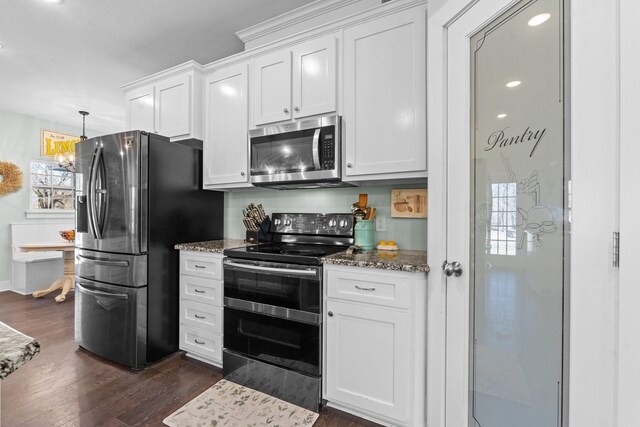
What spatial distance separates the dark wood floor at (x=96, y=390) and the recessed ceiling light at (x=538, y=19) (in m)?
2.08

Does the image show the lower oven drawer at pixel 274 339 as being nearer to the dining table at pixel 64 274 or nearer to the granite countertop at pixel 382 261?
the granite countertop at pixel 382 261

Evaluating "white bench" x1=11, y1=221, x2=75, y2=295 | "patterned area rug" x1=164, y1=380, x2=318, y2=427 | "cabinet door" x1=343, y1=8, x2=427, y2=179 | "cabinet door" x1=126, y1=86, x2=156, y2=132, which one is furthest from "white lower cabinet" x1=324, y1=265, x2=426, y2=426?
"white bench" x1=11, y1=221, x2=75, y2=295

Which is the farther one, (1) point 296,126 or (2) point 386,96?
(1) point 296,126

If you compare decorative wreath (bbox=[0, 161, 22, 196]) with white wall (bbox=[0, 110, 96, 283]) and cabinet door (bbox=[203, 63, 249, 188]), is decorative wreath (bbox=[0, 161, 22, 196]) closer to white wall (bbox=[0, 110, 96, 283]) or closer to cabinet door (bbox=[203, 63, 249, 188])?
white wall (bbox=[0, 110, 96, 283])

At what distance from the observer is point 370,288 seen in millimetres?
1648

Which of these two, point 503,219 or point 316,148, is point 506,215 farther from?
point 316,148

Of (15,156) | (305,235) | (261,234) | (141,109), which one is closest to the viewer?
(305,235)

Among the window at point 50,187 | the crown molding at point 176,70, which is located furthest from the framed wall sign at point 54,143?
the crown molding at point 176,70

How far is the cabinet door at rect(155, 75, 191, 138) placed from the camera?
8.71ft

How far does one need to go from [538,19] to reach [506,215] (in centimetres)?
74

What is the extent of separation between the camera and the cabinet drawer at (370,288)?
156cm

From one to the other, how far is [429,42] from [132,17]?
2.38 meters
